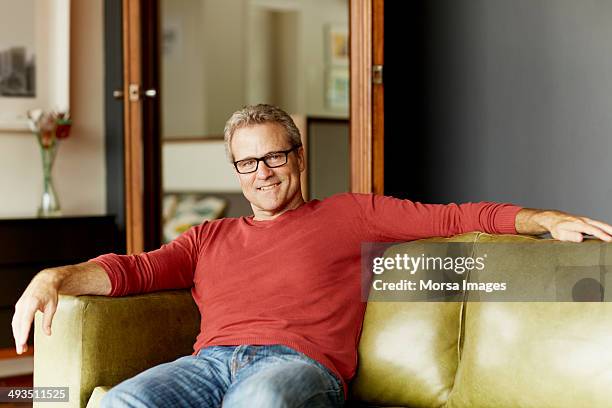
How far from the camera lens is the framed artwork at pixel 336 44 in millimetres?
9016

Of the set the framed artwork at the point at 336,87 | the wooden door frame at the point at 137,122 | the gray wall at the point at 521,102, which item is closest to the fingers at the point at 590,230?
the gray wall at the point at 521,102

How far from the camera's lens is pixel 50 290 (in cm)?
216

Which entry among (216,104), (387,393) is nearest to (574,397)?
(387,393)

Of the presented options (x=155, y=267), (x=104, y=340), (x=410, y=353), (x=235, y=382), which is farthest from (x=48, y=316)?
(x=410, y=353)

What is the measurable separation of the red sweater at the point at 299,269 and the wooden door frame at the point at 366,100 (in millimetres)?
901

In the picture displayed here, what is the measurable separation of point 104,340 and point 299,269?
527 millimetres

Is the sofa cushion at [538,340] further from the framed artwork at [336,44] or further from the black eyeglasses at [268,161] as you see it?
the framed artwork at [336,44]

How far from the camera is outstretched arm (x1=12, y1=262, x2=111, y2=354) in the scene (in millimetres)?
2115

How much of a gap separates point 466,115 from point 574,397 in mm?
2128

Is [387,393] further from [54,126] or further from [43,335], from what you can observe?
[54,126]

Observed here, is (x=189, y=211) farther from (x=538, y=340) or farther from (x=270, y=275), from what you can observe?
(x=538, y=340)

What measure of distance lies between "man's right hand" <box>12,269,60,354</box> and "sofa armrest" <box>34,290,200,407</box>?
90 millimetres

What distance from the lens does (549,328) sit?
6.63 ft

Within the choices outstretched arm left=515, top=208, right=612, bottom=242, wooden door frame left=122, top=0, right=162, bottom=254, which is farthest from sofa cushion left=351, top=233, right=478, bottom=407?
wooden door frame left=122, top=0, right=162, bottom=254
